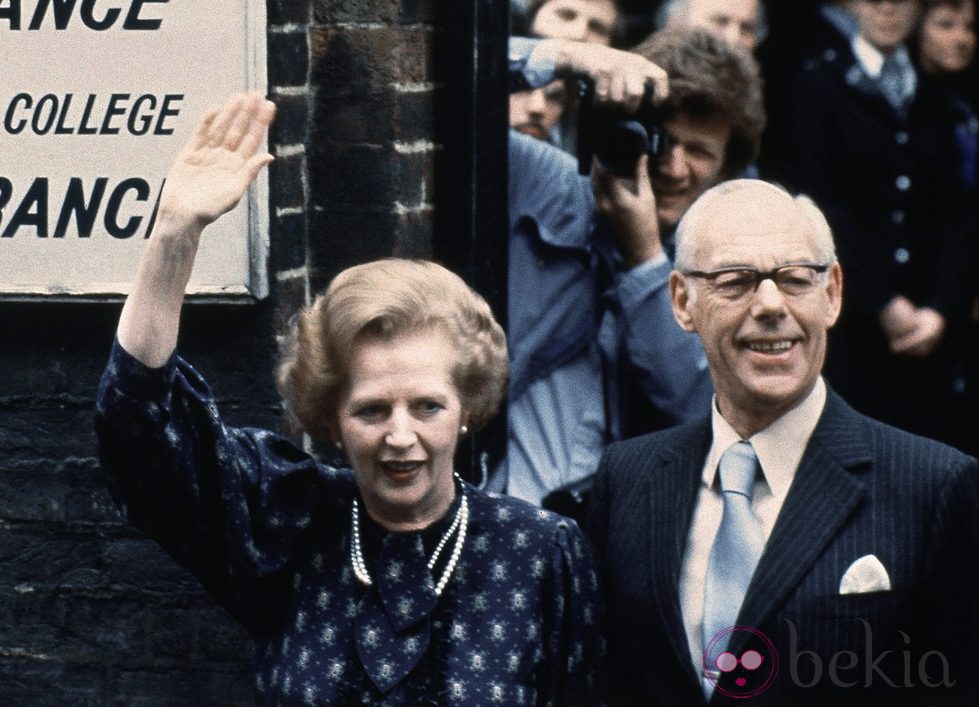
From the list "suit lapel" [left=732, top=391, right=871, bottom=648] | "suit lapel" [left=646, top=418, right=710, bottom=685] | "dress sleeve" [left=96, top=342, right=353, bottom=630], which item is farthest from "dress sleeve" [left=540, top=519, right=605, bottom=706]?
"dress sleeve" [left=96, top=342, right=353, bottom=630]

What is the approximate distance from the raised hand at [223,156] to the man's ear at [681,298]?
0.80m

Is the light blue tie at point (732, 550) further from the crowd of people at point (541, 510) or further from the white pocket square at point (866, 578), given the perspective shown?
the white pocket square at point (866, 578)

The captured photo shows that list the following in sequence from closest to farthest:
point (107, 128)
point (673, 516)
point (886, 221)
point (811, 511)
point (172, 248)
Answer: point (172, 248), point (811, 511), point (673, 516), point (107, 128), point (886, 221)

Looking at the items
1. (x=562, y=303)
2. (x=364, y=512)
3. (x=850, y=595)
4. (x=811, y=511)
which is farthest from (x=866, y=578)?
(x=562, y=303)

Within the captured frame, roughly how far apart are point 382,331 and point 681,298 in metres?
0.57

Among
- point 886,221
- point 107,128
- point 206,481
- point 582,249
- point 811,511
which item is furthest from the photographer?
point 886,221

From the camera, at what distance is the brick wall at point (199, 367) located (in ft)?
14.0

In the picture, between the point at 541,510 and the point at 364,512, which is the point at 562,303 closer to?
the point at 541,510

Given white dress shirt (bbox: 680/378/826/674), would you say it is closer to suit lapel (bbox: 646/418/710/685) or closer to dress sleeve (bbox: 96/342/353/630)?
suit lapel (bbox: 646/418/710/685)

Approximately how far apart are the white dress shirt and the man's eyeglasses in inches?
7.8

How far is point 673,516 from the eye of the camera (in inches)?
127

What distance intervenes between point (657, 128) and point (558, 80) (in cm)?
43

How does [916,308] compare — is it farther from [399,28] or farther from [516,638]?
[516,638]

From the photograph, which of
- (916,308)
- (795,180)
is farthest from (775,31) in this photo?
(916,308)
